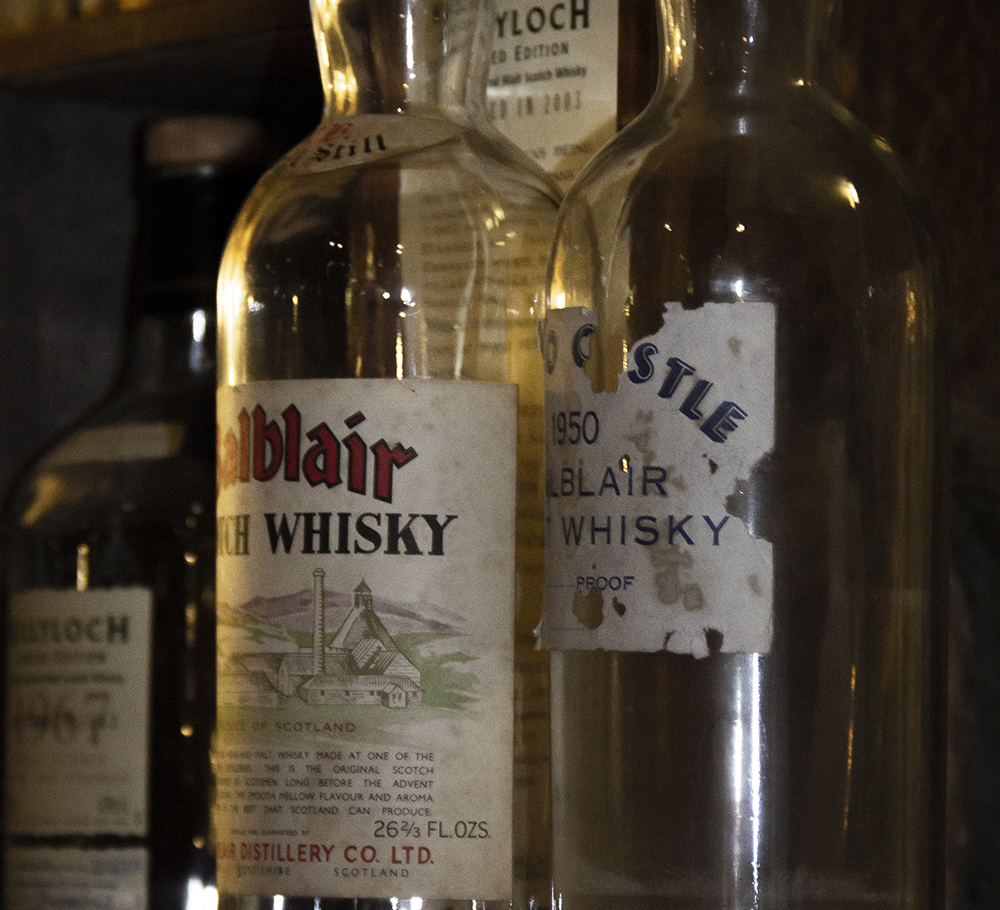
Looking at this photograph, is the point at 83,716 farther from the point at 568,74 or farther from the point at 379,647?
the point at 568,74

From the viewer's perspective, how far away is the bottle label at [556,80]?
0.59 m

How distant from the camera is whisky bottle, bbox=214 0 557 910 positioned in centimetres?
51

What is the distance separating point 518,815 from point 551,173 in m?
0.24

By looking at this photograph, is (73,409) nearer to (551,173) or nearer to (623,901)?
(551,173)

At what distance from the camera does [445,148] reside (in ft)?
1.88

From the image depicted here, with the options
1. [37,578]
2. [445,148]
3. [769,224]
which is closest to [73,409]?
[37,578]

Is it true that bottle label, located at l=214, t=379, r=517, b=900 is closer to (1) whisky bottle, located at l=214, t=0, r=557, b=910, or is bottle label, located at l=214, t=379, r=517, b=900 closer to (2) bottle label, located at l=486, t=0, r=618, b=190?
(1) whisky bottle, located at l=214, t=0, r=557, b=910

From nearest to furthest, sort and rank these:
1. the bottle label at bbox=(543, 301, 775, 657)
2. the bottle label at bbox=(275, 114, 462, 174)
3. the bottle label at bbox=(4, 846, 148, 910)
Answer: the bottle label at bbox=(543, 301, 775, 657), the bottle label at bbox=(275, 114, 462, 174), the bottle label at bbox=(4, 846, 148, 910)

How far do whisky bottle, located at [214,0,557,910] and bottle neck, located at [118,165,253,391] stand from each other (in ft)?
0.47

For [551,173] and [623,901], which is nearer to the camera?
[623,901]

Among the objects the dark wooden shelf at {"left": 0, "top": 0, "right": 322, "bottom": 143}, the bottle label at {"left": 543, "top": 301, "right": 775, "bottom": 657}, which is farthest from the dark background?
the bottle label at {"left": 543, "top": 301, "right": 775, "bottom": 657}

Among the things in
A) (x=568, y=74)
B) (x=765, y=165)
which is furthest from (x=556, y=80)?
(x=765, y=165)

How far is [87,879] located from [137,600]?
0.39ft

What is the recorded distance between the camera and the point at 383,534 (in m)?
0.51
